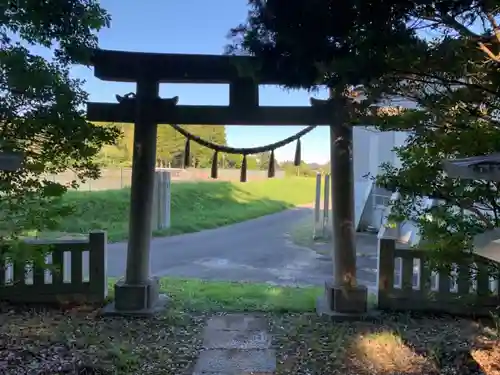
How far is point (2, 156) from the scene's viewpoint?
6.59 ft

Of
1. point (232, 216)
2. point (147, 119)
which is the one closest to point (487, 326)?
point (147, 119)

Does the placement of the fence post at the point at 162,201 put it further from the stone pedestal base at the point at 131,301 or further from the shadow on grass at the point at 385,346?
the shadow on grass at the point at 385,346

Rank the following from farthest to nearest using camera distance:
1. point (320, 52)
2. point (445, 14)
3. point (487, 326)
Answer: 1. point (487, 326)
2. point (320, 52)
3. point (445, 14)

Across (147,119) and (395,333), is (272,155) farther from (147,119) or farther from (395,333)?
(395,333)

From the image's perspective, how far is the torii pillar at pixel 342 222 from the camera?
13.2 feet

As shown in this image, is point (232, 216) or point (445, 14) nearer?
point (445, 14)

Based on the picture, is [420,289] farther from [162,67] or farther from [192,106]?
[162,67]

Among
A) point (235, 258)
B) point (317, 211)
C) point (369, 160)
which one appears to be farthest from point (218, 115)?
point (369, 160)

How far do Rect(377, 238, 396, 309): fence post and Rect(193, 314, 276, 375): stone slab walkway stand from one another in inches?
43.4

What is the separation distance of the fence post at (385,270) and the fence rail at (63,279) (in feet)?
8.38

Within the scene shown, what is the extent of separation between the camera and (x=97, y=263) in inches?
170

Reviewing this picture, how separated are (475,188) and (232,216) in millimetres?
11769

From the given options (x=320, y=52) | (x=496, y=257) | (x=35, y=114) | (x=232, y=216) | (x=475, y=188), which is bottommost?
(x=232, y=216)

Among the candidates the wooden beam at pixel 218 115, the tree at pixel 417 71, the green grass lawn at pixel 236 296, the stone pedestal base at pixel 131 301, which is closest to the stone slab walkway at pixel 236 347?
the green grass lawn at pixel 236 296
